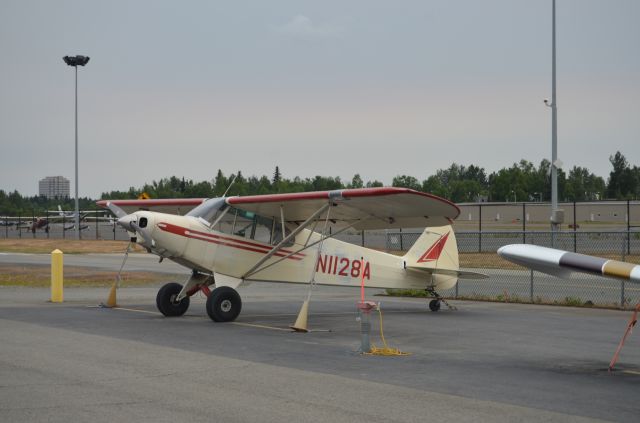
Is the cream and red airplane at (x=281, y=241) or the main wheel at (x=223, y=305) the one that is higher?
the cream and red airplane at (x=281, y=241)

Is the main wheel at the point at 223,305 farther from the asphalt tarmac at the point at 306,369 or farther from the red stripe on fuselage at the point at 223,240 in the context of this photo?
the red stripe on fuselage at the point at 223,240

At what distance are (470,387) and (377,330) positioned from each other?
577 cm

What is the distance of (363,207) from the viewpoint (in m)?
15.8

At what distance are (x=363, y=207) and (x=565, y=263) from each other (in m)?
7.17

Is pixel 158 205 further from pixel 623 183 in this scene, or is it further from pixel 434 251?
pixel 623 183

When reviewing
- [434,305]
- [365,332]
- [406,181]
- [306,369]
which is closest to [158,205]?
[434,305]

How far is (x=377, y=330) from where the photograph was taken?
14711 mm

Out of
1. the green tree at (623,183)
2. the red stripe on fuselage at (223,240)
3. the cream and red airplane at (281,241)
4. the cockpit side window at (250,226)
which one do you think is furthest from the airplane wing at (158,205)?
the green tree at (623,183)

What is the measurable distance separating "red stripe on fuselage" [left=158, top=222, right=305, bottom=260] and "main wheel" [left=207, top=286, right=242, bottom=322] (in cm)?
106

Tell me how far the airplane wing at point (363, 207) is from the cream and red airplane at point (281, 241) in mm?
19

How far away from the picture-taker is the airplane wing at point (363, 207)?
14.5m

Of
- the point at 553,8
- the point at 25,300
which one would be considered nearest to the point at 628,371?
the point at 25,300

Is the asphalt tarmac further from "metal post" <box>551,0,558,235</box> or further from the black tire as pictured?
"metal post" <box>551,0,558,235</box>

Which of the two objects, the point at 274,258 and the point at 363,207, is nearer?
the point at 363,207
